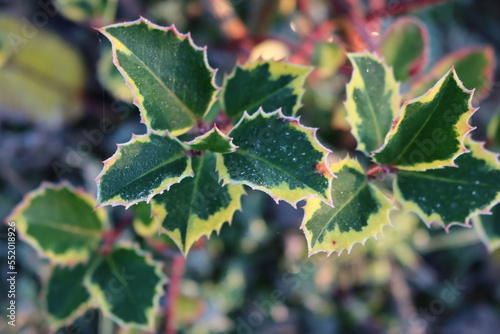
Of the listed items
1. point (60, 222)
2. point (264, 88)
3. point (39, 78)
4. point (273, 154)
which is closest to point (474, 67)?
point (264, 88)

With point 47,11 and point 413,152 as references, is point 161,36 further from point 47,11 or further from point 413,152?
point 47,11

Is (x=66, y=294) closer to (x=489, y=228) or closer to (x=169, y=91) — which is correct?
(x=169, y=91)

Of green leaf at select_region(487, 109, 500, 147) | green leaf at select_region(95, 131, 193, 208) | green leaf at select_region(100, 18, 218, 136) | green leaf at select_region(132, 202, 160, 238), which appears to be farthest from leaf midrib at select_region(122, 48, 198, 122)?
green leaf at select_region(487, 109, 500, 147)

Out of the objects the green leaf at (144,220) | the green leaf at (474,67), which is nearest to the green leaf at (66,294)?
the green leaf at (144,220)

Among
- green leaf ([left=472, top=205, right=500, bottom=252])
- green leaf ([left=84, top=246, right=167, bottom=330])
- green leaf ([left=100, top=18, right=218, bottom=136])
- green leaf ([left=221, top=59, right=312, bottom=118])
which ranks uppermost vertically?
green leaf ([left=100, top=18, right=218, bottom=136])

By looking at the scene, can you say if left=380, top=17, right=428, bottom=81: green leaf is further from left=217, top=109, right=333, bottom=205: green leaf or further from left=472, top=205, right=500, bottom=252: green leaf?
left=217, top=109, right=333, bottom=205: green leaf

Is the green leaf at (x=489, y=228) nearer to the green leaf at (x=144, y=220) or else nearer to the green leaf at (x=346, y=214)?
the green leaf at (x=346, y=214)

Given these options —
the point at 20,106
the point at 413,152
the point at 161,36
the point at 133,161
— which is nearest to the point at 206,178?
the point at 133,161
